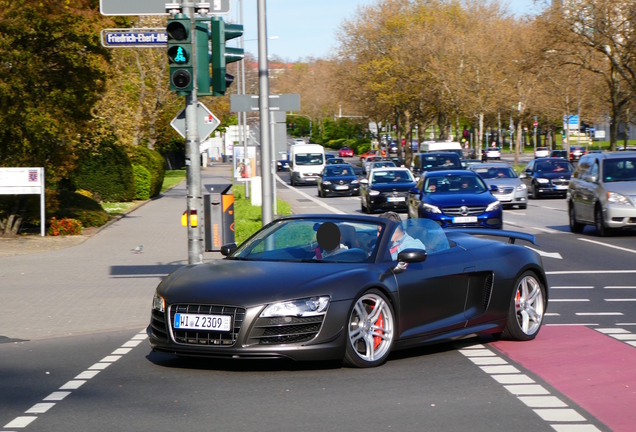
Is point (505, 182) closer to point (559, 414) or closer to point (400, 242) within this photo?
point (400, 242)

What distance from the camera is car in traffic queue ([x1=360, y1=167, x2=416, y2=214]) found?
35.7 meters

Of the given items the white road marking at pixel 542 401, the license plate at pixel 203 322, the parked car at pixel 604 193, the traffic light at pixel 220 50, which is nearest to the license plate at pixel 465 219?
the parked car at pixel 604 193

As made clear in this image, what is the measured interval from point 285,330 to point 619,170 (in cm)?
1699

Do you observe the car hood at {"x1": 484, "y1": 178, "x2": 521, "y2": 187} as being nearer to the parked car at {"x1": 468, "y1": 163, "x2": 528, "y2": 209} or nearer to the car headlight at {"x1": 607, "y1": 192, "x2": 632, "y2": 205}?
the parked car at {"x1": 468, "y1": 163, "x2": 528, "y2": 209}

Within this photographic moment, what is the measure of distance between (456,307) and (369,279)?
46.4 inches

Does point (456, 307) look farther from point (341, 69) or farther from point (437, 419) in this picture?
point (341, 69)

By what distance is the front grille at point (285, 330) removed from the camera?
771cm

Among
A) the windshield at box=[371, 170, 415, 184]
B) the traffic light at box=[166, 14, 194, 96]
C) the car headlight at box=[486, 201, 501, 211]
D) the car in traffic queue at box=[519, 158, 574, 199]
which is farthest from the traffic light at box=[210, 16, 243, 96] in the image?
the car in traffic queue at box=[519, 158, 574, 199]

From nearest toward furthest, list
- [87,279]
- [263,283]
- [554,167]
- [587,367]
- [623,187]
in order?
1. [263,283]
2. [587,367]
3. [87,279]
4. [623,187]
5. [554,167]

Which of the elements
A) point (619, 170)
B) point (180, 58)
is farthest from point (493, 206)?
point (180, 58)

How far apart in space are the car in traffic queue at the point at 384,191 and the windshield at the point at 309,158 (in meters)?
27.7

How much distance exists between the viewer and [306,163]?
214 ft

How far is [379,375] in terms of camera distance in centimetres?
792

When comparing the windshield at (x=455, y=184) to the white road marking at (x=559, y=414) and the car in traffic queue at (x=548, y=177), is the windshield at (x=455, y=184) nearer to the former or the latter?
the white road marking at (x=559, y=414)
